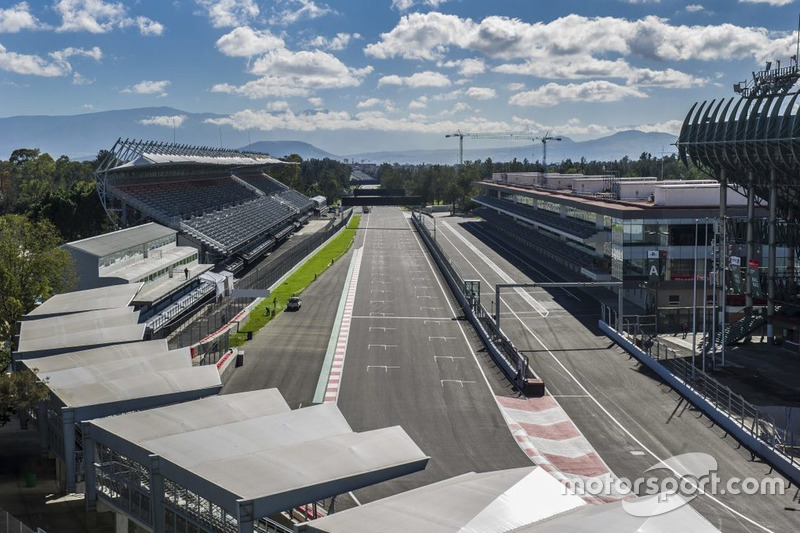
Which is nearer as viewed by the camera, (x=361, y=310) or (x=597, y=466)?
(x=597, y=466)

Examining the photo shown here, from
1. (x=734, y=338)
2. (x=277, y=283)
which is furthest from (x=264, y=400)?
(x=277, y=283)

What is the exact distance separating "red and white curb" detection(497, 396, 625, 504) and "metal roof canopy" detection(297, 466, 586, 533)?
8.19 m

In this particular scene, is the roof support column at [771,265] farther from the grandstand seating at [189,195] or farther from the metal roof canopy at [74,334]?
the grandstand seating at [189,195]

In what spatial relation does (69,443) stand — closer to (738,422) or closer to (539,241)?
(738,422)

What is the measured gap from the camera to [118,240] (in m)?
54.0

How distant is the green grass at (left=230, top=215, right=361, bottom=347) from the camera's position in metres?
52.6

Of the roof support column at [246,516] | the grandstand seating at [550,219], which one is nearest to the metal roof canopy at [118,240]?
the roof support column at [246,516]

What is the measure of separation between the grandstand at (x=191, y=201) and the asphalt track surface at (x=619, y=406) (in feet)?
91.9

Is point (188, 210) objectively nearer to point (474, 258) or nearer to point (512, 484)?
point (474, 258)

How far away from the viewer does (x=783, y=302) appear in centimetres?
4825

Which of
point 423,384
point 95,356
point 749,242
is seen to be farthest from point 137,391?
point 749,242

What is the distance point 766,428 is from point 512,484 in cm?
1800

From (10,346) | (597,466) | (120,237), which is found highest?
(120,237)

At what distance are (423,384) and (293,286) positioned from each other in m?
32.6
